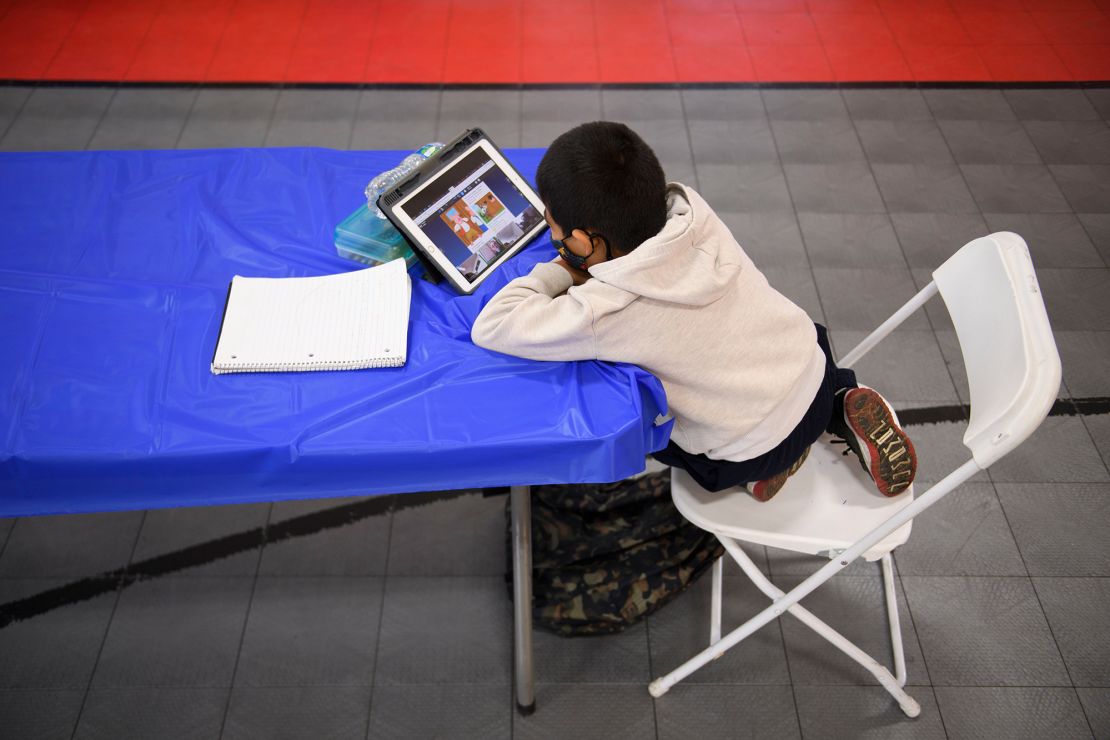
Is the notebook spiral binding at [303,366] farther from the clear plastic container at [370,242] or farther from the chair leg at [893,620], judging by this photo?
the chair leg at [893,620]

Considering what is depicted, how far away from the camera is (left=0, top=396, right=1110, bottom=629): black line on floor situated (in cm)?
217

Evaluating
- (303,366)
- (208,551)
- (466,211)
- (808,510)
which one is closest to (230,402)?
(303,366)

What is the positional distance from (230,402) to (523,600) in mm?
813

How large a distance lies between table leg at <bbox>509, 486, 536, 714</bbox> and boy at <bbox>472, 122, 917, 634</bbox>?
40 cm

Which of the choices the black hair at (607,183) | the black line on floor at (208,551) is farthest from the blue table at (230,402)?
the black line on floor at (208,551)

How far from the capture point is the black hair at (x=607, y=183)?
1.46 metres

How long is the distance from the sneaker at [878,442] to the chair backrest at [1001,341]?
17cm

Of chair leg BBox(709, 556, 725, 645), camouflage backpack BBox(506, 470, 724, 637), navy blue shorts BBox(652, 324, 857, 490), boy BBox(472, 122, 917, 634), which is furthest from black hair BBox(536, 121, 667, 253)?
chair leg BBox(709, 556, 725, 645)

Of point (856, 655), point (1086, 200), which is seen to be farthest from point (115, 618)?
point (1086, 200)

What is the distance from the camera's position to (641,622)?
7.06 feet

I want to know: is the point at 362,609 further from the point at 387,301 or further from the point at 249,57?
the point at 249,57

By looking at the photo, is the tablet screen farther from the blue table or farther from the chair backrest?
the chair backrest

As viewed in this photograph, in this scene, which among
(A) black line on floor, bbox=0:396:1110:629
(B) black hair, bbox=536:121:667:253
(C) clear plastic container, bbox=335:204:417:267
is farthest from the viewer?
(A) black line on floor, bbox=0:396:1110:629

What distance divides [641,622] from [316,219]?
1.23 metres
